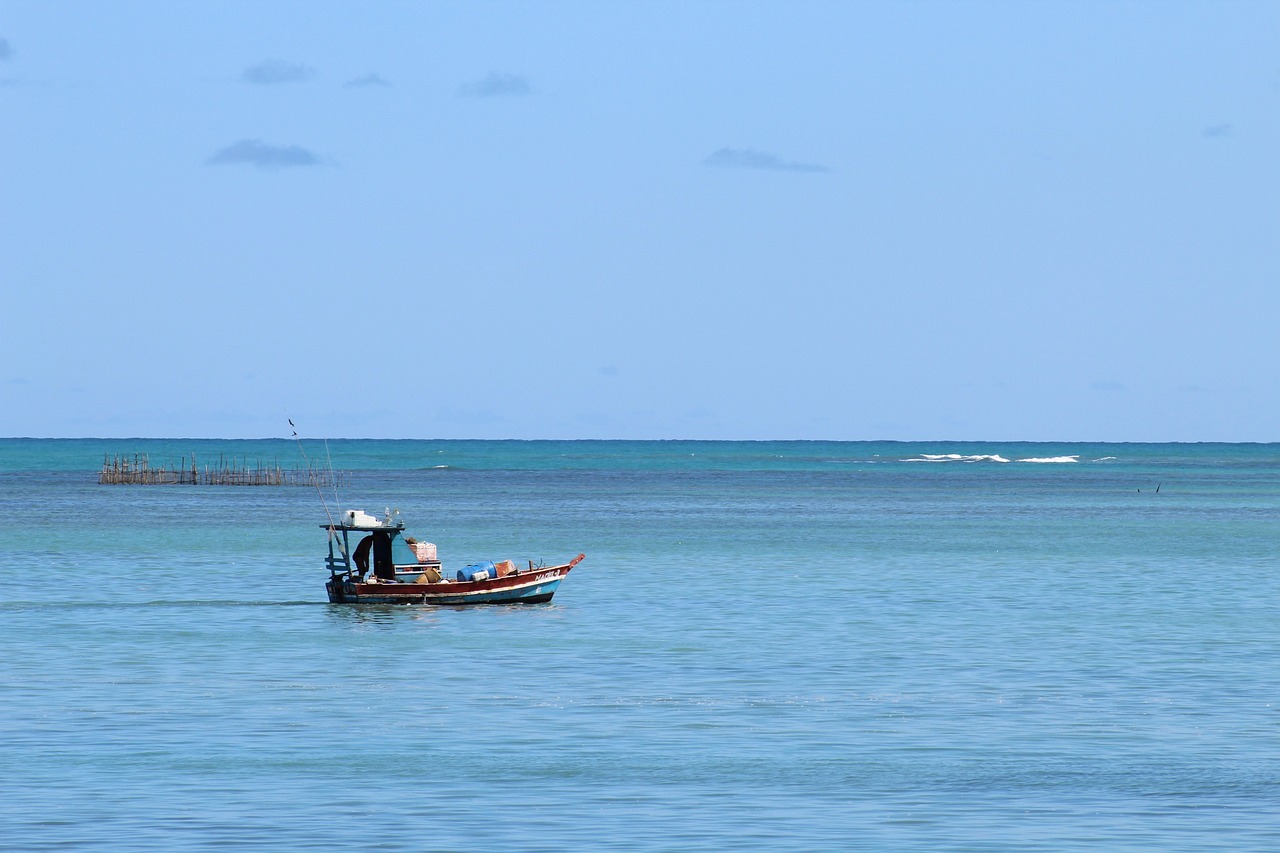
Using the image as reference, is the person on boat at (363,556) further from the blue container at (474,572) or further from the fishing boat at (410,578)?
the blue container at (474,572)

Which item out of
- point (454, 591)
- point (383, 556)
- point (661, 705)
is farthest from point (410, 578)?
point (661, 705)

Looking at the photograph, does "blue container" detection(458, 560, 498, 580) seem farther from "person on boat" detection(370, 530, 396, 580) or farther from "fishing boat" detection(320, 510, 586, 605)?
"person on boat" detection(370, 530, 396, 580)

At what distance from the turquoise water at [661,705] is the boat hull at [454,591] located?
836 millimetres

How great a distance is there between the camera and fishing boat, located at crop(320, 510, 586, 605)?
154ft

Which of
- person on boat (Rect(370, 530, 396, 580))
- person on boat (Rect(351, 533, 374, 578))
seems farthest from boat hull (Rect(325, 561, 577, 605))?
person on boat (Rect(351, 533, 374, 578))

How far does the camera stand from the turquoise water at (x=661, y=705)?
69.9ft

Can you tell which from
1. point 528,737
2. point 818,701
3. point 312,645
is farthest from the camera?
point 312,645

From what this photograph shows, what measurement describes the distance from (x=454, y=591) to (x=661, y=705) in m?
18.4

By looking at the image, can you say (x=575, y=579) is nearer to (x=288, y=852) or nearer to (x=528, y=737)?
(x=528, y=737)

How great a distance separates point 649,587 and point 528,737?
26460 mm

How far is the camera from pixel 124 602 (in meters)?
47.3

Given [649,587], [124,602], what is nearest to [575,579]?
[649,587]

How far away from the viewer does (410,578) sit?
4747 centimetres

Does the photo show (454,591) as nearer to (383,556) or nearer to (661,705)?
(383,556)
